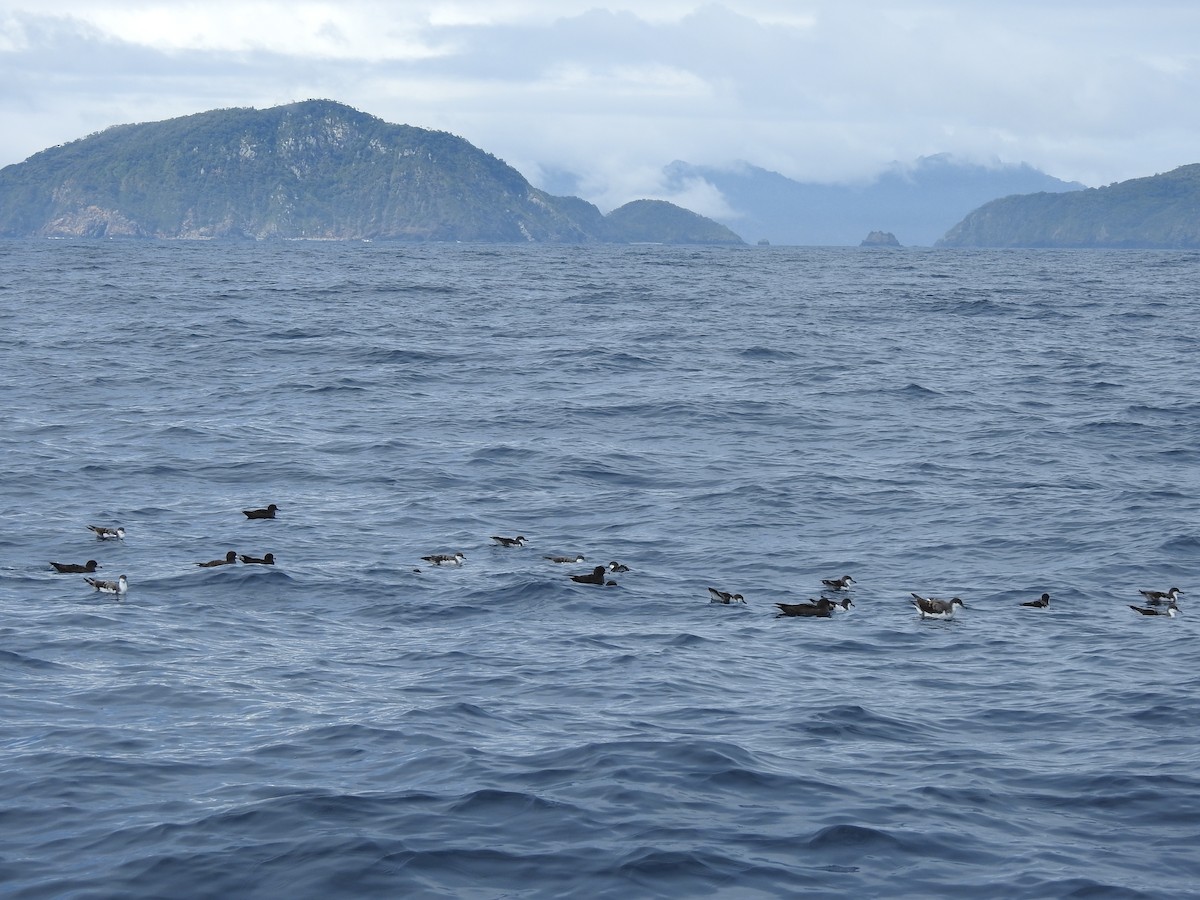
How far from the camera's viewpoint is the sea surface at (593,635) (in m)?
14.0

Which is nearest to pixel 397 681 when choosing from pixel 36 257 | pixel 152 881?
pixel 152 881

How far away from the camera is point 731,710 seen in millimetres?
18312

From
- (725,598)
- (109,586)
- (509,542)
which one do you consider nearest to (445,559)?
(509,542)

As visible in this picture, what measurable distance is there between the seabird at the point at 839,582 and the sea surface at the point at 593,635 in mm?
589

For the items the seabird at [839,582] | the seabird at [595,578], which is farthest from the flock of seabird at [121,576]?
the seabird at [839,582]

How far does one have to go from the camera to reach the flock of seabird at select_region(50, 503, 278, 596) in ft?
76.0

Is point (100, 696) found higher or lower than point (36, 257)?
lower

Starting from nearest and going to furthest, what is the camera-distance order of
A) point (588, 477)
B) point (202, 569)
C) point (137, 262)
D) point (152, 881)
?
point (152, 881)
point (202, 569)
point (588, 477)
point (137, 262)

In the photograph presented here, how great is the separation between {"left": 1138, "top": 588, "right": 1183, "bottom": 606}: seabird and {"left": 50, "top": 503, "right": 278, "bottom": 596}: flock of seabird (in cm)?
1539

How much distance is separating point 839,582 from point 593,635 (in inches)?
207

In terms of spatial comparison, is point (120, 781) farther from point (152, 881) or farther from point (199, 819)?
point (152, 881)

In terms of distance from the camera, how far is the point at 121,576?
23.7 m

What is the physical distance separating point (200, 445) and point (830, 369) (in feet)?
84.8

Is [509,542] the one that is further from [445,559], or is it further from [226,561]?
[226,561]
